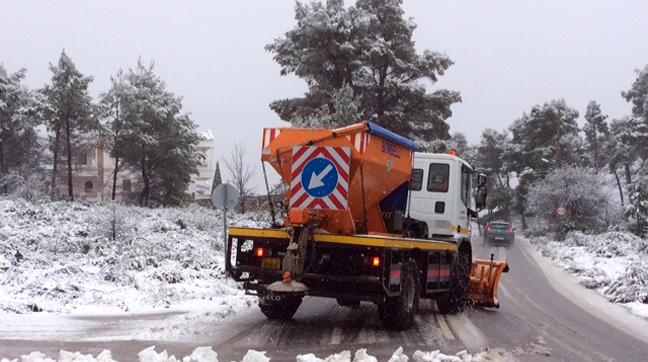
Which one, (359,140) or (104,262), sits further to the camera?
(104,262)

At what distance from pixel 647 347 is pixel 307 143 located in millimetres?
5593

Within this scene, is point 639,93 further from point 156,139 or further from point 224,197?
point 224,197

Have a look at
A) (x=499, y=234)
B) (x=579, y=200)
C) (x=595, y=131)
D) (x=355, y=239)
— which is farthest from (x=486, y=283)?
(x=595, y=131)

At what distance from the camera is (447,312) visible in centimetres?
1241

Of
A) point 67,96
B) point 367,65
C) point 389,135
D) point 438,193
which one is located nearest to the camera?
point 389,135

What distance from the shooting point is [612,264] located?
24438 millimetres

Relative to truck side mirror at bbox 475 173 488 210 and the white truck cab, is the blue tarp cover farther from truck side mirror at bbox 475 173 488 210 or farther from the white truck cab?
truck side mirror at bbox 475 173 488 210

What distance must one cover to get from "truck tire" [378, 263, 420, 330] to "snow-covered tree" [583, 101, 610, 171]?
2385 inches

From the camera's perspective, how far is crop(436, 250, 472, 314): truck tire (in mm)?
12148

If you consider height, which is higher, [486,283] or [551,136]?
[551,136]

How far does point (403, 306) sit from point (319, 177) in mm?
2147

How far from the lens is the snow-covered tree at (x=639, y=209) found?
3759 centimetres

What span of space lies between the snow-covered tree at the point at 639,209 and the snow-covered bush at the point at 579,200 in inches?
190

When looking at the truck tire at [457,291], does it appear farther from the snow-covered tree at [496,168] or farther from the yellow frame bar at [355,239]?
the snow-covered tree at [496,168]
